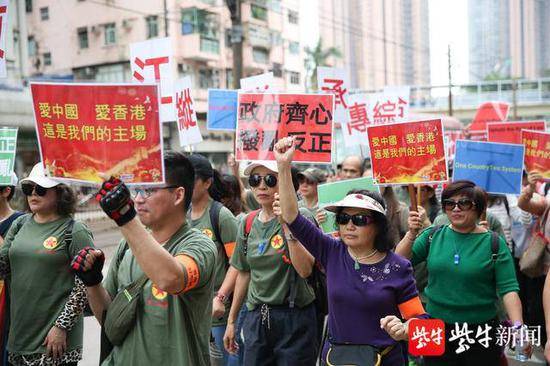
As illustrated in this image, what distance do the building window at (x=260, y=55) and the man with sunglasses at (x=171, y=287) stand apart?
33.2 meters

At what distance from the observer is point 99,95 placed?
8.12 feet

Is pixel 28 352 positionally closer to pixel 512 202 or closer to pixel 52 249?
pixel 52 249

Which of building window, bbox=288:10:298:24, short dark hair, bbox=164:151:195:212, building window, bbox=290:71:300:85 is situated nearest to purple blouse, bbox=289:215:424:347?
short dark hair, bbox=164:151:195:212

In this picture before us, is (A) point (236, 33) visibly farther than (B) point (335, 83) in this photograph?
Yes

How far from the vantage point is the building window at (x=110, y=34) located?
28627mm

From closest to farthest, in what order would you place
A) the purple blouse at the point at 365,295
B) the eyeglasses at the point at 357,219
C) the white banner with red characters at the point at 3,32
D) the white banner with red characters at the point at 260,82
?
the purple blouse at the point at 365,295 < the eyeglasses at the point at 357,219 < the white banner with red characters at the point at 3,32 < the white banner with red characters at the point at 260,82

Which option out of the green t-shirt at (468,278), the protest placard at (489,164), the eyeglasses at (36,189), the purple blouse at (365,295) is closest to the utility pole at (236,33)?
the protest placard at (489,164)

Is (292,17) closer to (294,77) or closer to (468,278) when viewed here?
(294,77)

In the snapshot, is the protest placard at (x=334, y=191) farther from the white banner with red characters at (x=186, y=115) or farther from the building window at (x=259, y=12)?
the building window at (x=259, y=12)

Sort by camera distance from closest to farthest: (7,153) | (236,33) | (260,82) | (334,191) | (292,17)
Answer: (7,153), (334,191), (260,82), (236,33), (292,17)

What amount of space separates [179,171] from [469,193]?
216cm

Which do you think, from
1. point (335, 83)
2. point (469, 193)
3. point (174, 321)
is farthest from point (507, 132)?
point (174, 321)

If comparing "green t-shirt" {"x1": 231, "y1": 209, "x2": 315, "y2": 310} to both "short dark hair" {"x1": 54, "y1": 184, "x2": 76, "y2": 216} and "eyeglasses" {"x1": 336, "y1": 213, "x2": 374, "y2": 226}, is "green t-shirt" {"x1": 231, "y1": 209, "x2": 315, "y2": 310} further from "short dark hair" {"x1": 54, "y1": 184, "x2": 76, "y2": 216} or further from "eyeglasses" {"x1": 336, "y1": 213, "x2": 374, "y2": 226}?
"short dark hair" {"x1": 54, "y1": 184, "x2": 76, "y2": 216}

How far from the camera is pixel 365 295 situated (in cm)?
308
